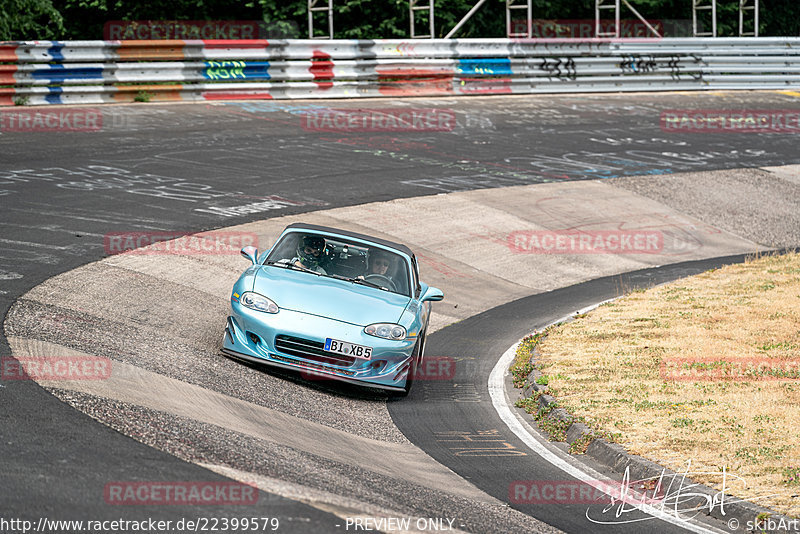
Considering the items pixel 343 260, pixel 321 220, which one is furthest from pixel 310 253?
pixel 321 220

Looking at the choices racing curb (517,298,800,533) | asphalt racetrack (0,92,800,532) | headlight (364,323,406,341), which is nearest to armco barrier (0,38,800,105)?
asphalt racetrack (0,92,800,532)

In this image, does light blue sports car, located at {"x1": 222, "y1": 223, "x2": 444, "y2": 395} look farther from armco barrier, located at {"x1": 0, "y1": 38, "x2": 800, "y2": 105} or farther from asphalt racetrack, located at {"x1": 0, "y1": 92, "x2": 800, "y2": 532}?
armco barrier, located at {"x1": 0, "y1": 38, "x2": 800, "y2": 105}

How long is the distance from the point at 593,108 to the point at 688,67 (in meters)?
5.19

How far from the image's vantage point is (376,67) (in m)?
27.3

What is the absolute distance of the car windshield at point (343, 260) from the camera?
10.4 meters

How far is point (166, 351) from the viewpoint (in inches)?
366

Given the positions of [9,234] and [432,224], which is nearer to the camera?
[9,234]

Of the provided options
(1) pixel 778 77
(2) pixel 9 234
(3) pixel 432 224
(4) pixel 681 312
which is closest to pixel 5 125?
(2) pixel 9 234

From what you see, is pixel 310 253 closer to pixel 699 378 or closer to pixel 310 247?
pixel 310 247

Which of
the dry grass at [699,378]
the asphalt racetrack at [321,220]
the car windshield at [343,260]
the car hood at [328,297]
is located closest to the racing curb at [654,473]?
the dry grass at [699,378]

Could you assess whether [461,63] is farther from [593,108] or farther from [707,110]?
[707,110]

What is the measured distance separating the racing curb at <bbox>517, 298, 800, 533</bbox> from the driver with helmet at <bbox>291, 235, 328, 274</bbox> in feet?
9.09

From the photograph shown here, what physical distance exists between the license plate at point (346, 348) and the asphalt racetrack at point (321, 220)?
0.51 m

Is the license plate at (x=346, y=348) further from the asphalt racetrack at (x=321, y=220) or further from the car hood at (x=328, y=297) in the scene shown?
the asphalt racetrack at (x=321, y=220)
